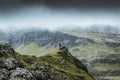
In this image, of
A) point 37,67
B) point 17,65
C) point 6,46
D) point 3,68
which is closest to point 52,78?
point 37,67

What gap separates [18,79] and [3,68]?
29.1 ft

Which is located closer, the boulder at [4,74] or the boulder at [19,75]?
the boulder at [4,74]

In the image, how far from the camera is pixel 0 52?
13025 cm

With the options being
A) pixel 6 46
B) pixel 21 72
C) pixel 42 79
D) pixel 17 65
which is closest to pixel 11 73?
pixel 21 72

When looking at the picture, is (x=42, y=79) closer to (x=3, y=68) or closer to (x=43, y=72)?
(x=43, y=72)

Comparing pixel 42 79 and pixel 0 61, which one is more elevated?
pixel 0 61

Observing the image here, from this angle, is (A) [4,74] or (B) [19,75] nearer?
(B) [19,75]

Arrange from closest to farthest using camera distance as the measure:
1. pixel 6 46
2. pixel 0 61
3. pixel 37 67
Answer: pixel 0 61
pixel 37 67
pixel 6 46

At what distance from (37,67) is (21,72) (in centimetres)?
2559

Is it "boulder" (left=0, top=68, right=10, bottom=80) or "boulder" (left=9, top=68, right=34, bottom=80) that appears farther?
"boulder" (left=9, top=68, right=34, bottom=80)

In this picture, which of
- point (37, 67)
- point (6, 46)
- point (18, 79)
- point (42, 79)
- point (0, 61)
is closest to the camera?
point (18, 79)

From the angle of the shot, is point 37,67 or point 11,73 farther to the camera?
Answer: point 37,67

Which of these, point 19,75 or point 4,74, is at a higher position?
point 4,74

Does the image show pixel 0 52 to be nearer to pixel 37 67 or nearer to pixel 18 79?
pixel 37 67
